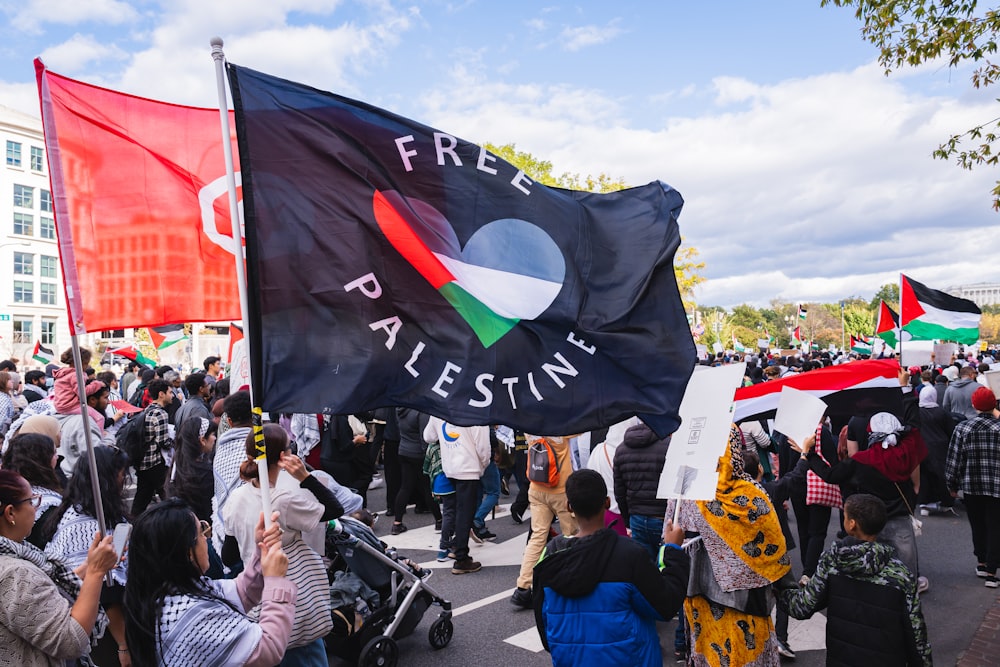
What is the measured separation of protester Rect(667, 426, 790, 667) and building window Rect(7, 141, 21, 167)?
68341mm

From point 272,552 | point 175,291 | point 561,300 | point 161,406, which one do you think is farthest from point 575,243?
point 161,406

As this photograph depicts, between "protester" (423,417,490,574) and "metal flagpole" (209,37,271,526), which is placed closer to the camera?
"metal flagpole" (209,37,271,526)

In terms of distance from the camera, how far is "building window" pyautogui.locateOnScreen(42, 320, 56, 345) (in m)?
66.5

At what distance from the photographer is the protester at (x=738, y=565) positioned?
436 cm

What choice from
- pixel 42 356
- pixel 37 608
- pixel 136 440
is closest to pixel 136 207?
pixel 37 608

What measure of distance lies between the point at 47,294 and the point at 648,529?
240ft

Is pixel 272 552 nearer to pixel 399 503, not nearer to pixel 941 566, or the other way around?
pixel 399 503

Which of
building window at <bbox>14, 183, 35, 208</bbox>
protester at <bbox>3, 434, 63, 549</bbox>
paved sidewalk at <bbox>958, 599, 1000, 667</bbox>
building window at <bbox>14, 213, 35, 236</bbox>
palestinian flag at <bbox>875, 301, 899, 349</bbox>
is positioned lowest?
paved sidewalk at <bbox>958, 599, 1000, 667</bbox>

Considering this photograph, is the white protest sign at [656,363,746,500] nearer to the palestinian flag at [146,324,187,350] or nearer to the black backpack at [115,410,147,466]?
the black backpack at [115,410,147,466]

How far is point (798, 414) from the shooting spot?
513cm

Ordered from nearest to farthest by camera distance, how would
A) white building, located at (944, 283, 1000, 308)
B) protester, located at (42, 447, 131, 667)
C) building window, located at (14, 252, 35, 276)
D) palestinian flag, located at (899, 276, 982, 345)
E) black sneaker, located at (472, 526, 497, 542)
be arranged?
1. protester, located at (42, 447, 131, 667)
2. black sneaker, located at (472, 526, 497, 542)
3. palestinian flag, located at (899, 276, 982, 345)
4. building window, located at (14, 252, 35, 276)
5. white building, located at (944, 283, 1000, 308)

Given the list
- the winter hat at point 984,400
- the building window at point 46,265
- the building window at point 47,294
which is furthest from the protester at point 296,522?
the building window at point 46,265

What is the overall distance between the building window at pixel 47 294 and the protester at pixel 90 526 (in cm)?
7086

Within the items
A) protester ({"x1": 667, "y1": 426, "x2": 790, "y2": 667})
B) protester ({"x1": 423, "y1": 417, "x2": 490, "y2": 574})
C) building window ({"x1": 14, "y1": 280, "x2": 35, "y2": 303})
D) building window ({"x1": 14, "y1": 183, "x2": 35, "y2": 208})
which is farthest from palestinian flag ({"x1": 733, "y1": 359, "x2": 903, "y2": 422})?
building window ({"x1": 14, "y1": 280, "x2": 35, "y2": 303})
